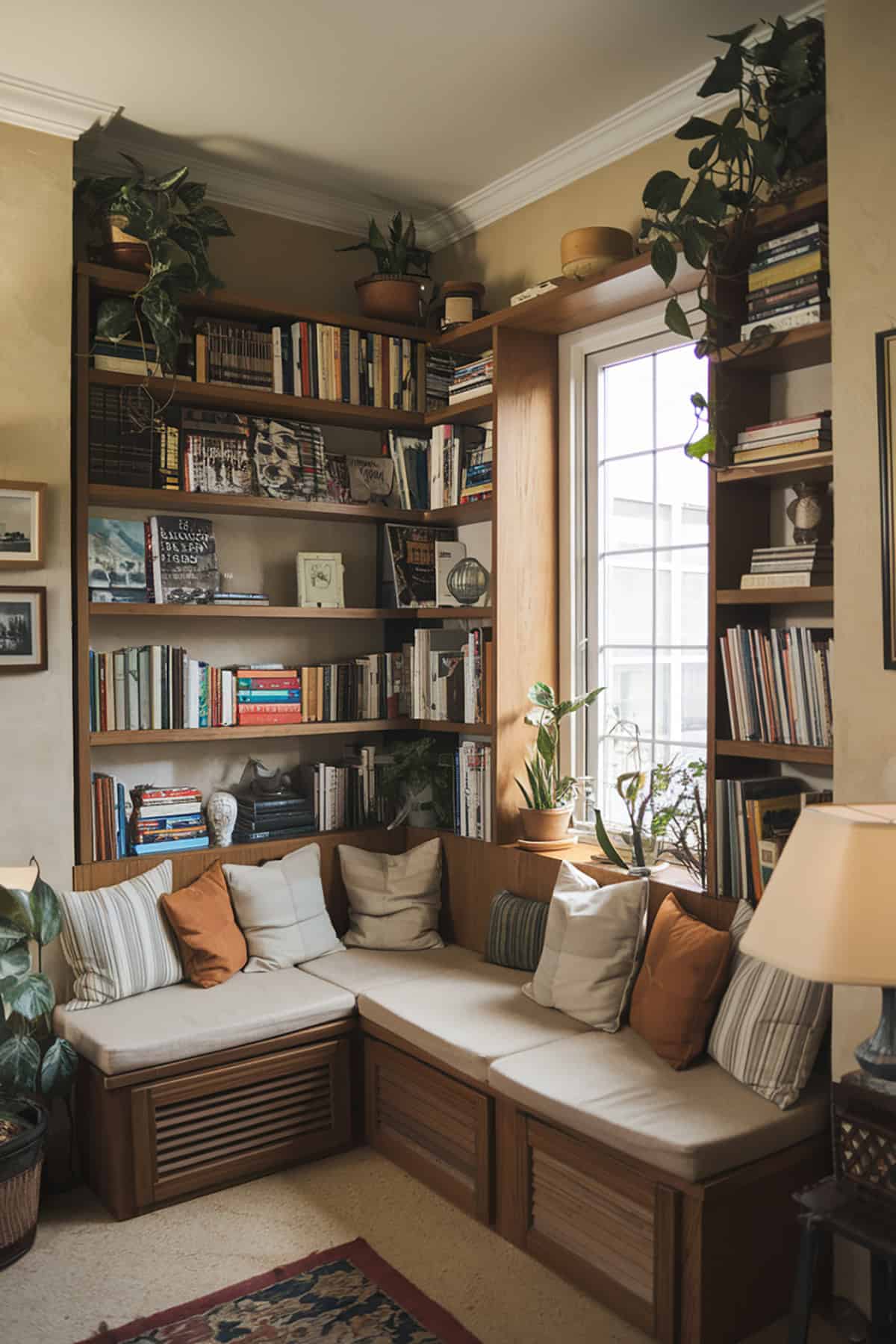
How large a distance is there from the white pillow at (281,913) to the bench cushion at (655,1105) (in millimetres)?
1043

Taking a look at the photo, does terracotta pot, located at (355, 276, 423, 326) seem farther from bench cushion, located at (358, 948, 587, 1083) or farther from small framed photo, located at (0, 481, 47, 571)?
bench cushion, located at (358, 948, 587, 1083)

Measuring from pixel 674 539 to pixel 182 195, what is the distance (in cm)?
193

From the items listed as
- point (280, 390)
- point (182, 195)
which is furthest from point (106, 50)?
point (280, 390)

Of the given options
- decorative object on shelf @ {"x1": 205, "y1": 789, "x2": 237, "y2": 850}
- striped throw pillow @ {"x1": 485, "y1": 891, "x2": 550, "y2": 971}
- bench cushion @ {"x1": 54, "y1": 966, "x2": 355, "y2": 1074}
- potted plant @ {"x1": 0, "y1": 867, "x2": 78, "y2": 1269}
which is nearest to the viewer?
potted plant @ {"x1": 0, "y1": 867, "x2": 78, "y2": 1269}

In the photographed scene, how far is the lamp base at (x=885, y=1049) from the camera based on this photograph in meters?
1.95

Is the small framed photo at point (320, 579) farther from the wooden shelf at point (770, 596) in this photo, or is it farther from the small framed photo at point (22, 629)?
the wooden shelf at point (770, 596)

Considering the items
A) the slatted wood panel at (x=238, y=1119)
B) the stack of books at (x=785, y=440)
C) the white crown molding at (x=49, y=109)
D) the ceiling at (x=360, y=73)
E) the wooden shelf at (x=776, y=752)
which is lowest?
the slatted wood panel at (x=238, y=1119)

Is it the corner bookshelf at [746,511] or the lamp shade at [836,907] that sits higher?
the corner bookshelf at [746,511]

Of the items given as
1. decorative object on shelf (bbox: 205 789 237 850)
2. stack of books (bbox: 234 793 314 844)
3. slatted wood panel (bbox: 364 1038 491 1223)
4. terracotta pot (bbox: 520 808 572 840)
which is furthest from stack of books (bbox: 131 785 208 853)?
terracotta pot (bbox: 520 808 572 840)

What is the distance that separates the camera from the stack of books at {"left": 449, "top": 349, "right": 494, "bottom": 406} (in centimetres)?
382

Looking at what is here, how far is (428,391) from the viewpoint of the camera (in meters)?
4.12

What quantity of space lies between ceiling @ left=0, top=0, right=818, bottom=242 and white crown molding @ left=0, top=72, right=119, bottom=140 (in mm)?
20

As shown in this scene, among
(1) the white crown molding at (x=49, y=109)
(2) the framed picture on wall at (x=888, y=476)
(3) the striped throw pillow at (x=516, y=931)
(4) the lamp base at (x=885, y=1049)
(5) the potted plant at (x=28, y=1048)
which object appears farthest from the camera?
(3) the striped throw pillow at (x=516, y=931)

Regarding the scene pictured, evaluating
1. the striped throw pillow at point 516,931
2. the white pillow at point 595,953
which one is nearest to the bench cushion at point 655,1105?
the white pillow at point 595,953
